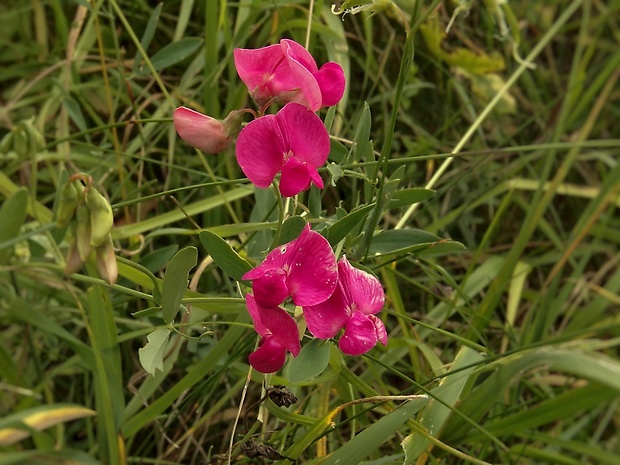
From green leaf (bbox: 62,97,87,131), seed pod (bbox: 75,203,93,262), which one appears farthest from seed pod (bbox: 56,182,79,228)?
green leaf (bbox: 62,97,87,131)

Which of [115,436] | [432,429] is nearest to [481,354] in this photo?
[432,429]

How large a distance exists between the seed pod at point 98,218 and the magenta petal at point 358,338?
0.74 feet

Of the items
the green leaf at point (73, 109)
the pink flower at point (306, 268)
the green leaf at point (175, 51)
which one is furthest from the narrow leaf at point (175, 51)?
the pink flower at point (306, 268)

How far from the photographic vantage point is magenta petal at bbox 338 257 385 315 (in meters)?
0.72

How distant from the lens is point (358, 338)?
0.69 m

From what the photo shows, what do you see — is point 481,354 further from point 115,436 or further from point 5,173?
point 5,173

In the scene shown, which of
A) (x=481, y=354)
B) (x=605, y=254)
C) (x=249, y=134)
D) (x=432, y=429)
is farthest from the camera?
(x=605, y=254)

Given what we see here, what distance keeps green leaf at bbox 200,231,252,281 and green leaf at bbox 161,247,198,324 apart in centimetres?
3

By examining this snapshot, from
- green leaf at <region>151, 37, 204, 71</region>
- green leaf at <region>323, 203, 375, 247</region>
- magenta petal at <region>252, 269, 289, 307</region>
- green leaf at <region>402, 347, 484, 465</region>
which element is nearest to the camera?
magenta petal at <region>252, 269, 289, 307</region>

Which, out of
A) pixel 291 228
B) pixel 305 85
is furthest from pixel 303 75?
pixel 291 228

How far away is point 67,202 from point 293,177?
8.1 inches

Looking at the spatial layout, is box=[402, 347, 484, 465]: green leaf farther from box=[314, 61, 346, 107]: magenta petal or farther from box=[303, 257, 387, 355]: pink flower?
box=[314, 61, 346, 107]: magenta petal

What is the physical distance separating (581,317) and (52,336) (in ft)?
2.69

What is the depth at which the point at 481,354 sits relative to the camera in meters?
1.02
